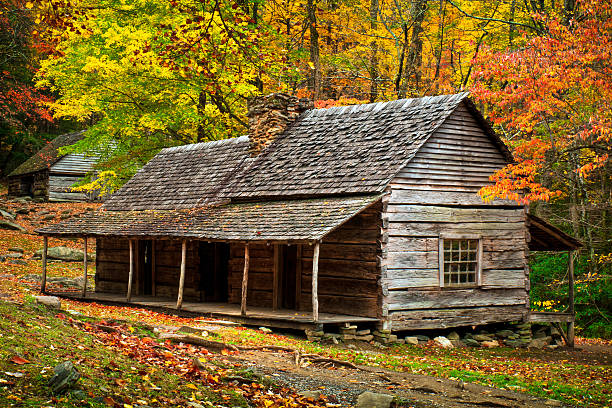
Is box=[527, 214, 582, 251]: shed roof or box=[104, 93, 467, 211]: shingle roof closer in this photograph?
box=[104, 93, 467, 211]: shingle roof

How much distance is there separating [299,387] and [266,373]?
86 centimetres

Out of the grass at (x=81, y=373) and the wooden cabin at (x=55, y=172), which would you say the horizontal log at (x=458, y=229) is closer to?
the grass at (x=81, y=373)

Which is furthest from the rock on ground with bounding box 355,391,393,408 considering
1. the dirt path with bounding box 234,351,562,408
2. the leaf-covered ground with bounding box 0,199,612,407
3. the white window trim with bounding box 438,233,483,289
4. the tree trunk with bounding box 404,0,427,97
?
the tree trunk with bounding box 404,0,427,97

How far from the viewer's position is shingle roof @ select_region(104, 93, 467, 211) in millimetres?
17094

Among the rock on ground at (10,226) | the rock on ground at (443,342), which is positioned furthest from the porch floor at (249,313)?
the rock on ground at (10,226)

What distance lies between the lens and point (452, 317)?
17391 mm

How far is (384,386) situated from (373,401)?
1.56 meters

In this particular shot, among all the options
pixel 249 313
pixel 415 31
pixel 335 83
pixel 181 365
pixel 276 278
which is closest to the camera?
pixel 181 365

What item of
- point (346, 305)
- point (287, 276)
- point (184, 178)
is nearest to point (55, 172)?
point (184, 178)

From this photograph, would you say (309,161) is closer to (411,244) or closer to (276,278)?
(276,278)

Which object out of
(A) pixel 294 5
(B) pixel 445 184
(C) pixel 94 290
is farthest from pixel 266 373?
(A) pixel 294 5

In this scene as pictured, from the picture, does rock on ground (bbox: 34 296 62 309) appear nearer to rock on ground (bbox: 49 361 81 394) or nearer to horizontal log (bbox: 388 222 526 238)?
rock on ground (bbox: 49 361 81 394)

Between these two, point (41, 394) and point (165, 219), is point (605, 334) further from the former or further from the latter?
point (41, 394)

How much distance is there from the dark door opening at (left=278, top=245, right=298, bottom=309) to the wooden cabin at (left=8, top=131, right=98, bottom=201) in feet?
91.6
